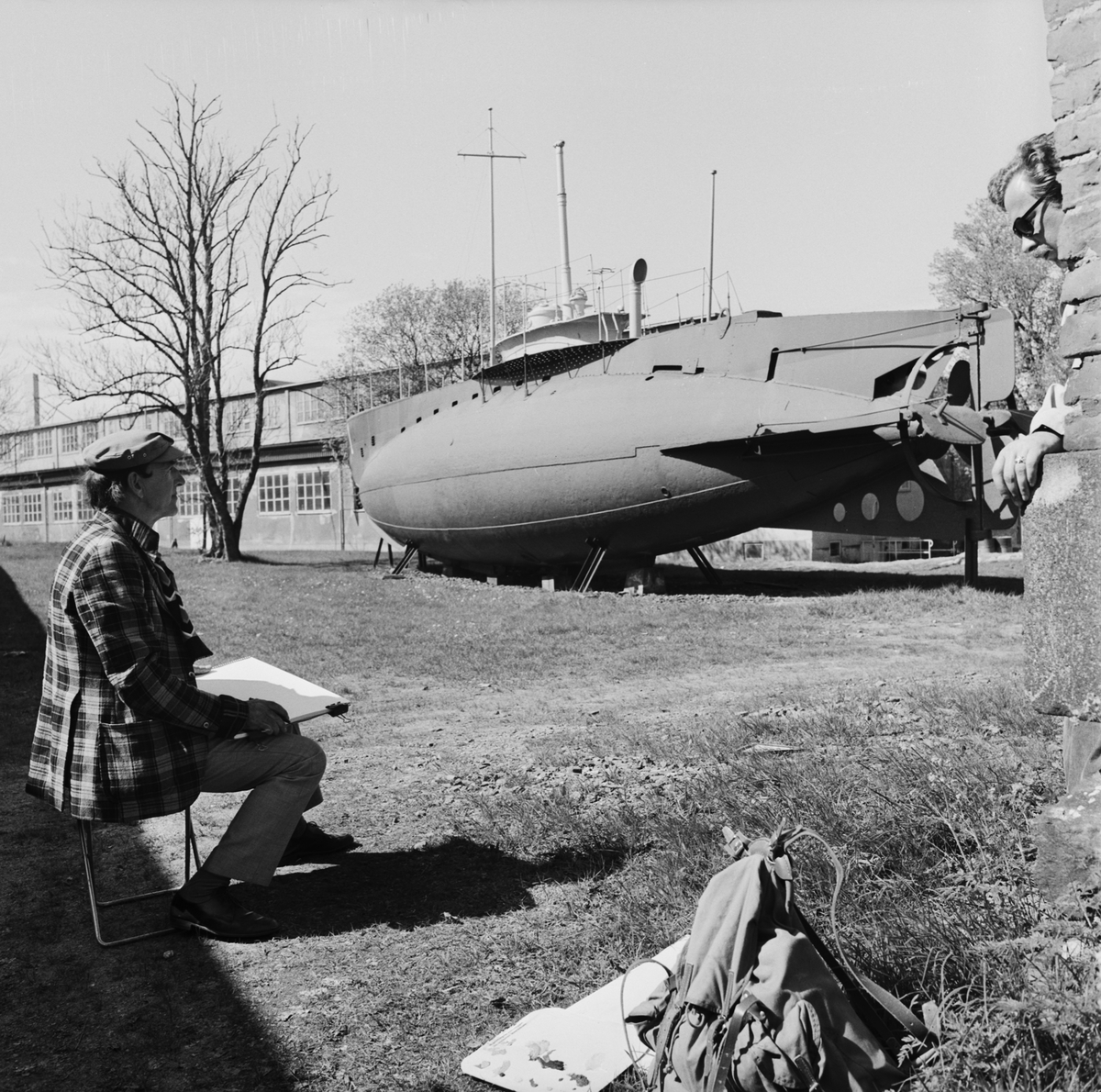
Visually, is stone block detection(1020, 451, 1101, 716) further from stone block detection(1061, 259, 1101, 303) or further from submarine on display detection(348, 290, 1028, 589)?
submarine on display detection(348, 290, 1028, 589)

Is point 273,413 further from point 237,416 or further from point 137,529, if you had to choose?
point 137,529

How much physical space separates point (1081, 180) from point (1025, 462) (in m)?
1.06

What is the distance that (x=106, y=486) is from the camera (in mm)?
3754

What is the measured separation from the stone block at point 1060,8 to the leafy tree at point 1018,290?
26.3 m

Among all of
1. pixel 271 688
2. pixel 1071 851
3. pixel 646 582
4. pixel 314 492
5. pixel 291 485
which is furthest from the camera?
pixel 291 485

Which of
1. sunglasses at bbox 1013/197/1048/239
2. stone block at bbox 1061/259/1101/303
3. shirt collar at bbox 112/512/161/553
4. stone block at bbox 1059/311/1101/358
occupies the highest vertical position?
sunglasses at bbox 1013/197/1048/239

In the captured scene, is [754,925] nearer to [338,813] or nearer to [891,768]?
[891,768]

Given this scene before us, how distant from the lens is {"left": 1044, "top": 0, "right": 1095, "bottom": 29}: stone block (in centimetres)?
365

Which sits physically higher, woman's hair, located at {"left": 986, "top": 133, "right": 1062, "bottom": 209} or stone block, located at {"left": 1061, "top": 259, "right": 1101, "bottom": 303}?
woman's hair, located at {"left": 986, "top": 133, "right": 1062, "bottom": 209}

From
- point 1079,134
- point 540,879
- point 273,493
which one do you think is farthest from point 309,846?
point 273,493

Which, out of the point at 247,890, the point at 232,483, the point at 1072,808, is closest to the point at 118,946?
the point at 247,890

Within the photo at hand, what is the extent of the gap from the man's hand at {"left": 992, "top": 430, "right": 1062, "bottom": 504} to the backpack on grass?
2.10 m

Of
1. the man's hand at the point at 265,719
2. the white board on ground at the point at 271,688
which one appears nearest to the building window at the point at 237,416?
the white board on ground at the point at 271,688

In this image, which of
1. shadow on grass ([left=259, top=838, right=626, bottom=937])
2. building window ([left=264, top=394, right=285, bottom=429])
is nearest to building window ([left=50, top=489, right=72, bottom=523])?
building window ([left=264, top=394, right=285, bottom=429])
